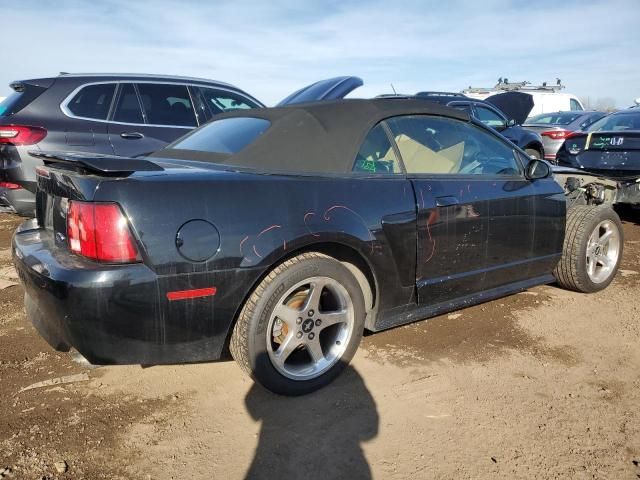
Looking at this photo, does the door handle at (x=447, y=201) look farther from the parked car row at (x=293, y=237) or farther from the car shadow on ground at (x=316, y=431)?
the car shadow on ground at (x=316, y=431)

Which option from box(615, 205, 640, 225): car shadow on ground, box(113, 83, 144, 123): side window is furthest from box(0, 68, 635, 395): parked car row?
box(615, 205, 640, 225): car shadow on ground

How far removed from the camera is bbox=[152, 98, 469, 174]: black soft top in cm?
288

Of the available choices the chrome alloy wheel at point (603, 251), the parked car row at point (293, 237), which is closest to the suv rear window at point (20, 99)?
the parked car row at point (293, 237)

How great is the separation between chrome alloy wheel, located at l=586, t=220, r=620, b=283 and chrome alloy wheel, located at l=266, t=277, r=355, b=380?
97.8 inches

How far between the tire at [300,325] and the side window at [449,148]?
90 centimetres

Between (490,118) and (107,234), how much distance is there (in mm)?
9152

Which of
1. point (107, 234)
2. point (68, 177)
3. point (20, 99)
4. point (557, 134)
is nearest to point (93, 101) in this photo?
point (20, 99)

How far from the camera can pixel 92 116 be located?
524cm

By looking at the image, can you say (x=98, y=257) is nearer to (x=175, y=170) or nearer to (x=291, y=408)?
(x=175, y=170)

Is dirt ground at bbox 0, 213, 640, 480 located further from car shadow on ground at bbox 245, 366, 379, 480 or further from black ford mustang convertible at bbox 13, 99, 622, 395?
black ford mustang convertible at bbox 13, 99, 622, 395

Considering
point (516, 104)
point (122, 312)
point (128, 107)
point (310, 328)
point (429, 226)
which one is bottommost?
point (310, 328)

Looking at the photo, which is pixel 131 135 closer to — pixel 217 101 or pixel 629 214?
pixel 217 101

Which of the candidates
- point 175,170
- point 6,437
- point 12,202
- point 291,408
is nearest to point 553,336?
point 291,408

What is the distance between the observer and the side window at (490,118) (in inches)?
386
